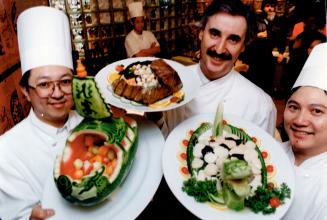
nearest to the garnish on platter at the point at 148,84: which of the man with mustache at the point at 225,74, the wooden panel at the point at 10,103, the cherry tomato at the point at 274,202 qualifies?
the man with mustache at the point at 225,74

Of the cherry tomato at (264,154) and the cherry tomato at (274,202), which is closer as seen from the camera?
the cherry tomato at (274,202)

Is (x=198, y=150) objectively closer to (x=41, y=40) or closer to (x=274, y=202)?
(x=274, y=202)

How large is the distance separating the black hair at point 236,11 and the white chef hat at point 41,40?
0.91m

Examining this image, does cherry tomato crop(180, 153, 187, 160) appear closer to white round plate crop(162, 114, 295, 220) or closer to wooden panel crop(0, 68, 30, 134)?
white round plate crop(162, 114, 295, 220)

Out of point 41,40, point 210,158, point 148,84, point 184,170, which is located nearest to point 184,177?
point 184,170

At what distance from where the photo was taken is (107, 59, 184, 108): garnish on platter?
1479mm

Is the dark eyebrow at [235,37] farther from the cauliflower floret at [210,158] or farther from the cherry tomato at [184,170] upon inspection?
the cherry tomato at [184,170]

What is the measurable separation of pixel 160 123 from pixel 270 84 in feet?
15.5

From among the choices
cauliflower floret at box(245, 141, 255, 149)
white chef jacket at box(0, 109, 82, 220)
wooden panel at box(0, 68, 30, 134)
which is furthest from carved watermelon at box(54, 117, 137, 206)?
wooden panel at box(0, 68, 30, 134)

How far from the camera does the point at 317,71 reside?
1.36 m

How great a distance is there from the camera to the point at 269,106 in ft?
6.24

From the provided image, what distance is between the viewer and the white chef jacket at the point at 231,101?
1827 mm

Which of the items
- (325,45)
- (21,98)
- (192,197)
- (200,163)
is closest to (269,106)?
(325,45)

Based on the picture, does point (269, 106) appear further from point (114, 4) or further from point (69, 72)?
point (114, 4)
